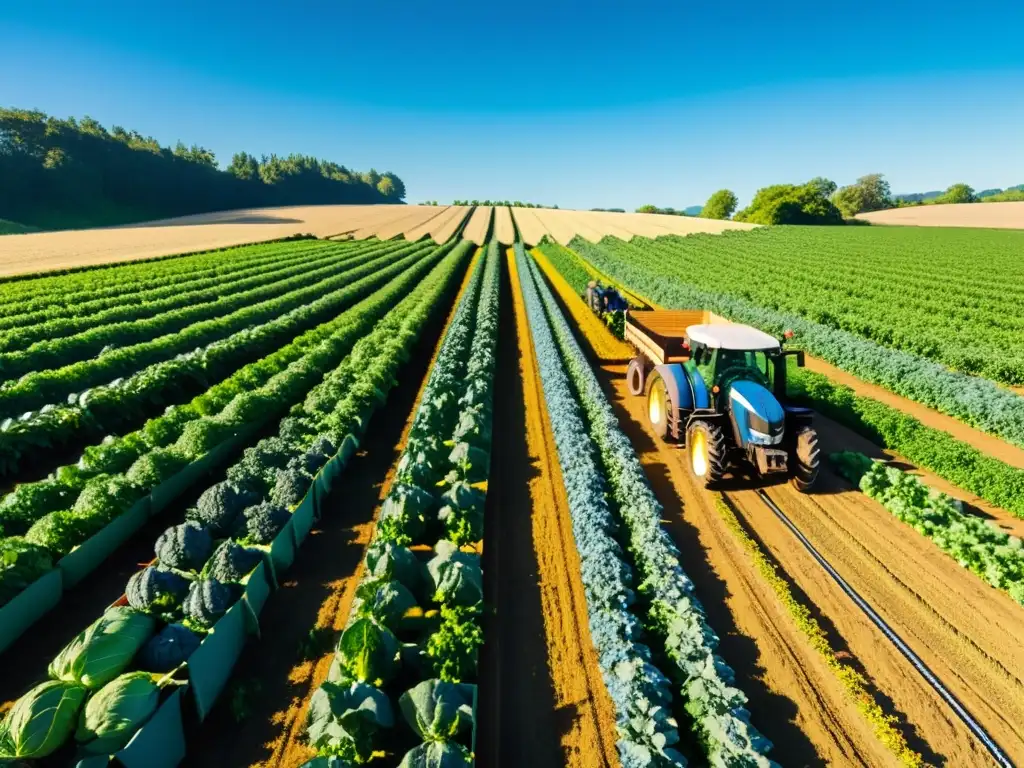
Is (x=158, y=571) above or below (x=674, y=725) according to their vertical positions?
above

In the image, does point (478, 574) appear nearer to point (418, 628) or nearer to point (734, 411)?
point (418, 628)

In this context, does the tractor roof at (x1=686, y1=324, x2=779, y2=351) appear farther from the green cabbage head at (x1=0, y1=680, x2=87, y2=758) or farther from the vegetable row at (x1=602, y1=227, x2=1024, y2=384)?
the vegetable row at (x1=602, y1=227, x2=1024, y2=384)

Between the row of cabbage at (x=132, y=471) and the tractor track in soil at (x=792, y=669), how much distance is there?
934cm

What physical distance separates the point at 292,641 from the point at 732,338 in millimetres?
9641

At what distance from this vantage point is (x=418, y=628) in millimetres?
6477

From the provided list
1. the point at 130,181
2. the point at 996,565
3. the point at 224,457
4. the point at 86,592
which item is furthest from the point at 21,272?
the point at 130,181

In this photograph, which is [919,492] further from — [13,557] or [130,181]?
[130,181]

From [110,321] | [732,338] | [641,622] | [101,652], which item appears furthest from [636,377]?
[110,321]

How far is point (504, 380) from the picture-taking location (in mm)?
16641

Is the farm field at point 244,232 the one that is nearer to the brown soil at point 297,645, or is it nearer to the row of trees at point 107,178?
the row of trees at point 107,178

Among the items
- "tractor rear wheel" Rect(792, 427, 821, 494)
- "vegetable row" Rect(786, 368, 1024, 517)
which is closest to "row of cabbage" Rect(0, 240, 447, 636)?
"tractor rear wheel" Rect(792, 427, 821, 494)

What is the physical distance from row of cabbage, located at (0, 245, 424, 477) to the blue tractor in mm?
13758

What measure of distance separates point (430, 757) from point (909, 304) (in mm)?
31503

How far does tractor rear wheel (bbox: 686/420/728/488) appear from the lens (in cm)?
957
